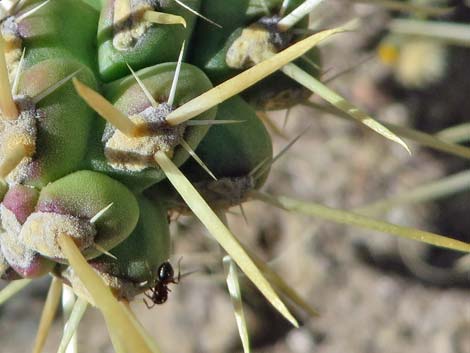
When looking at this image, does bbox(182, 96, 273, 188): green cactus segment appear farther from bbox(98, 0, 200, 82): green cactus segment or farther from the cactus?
bbox(98, 0, 200, 82): green cactus segment

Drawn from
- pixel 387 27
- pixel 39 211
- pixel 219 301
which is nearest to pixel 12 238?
pixel 39 211

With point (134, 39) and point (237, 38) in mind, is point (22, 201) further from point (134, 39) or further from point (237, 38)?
point (237, 38)

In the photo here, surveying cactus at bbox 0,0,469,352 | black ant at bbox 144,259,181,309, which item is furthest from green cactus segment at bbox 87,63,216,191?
black ant at bbox 144,259,181,309

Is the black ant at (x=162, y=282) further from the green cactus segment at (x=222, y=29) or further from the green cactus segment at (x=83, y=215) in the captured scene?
the green cactus segment at (x=222, y=29)

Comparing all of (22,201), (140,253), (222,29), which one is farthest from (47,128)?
(222,29)

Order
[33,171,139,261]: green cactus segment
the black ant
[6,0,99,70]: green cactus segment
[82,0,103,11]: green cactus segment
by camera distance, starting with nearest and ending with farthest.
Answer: [33,171,139,261]: green cactus segment
[6,0,99,70]: green cactus segment
[82,0,103,11]: green cactus segment
the black ant

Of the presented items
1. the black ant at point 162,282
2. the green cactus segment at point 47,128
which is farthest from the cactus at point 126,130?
the black ant at point 162,282
